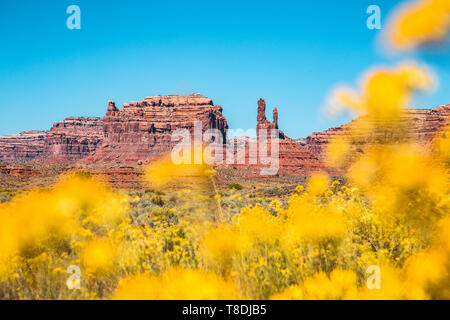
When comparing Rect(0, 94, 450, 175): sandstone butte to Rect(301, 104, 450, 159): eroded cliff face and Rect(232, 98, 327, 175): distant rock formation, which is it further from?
Rect(301, 104, 450, 159): eroded cliff face

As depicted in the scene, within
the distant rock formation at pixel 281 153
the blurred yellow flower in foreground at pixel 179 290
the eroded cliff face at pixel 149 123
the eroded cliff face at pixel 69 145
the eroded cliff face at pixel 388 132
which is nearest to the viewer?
the blurred yellow flower in foreground at pixel 179 290

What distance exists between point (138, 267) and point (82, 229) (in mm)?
869

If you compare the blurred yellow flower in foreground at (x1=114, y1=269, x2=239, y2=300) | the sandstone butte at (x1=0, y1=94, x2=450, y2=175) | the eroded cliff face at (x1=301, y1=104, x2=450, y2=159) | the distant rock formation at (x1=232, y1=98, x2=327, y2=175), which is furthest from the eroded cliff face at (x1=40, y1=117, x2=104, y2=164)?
the eroded cliff face at (x1=301, y1=104, x2=450, y2=159)

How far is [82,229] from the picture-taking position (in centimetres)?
483

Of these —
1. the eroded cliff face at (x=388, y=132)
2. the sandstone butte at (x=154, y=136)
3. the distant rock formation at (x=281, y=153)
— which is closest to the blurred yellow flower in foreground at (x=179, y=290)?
the eroded cliff face at (x=388, y=132)

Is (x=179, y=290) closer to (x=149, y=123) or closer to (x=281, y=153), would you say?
(x=281, y=153)

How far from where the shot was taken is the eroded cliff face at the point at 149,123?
141 metres

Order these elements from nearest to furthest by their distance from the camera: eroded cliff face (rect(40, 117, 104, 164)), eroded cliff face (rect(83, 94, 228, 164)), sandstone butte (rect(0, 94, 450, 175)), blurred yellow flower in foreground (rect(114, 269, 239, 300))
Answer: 1. blurred yellow flower in foreground (rect(114, 269, 239, 300))
2. sandstone butte (rect(0, 94, 450, 175))
3. eroded cliff face (rect(83, 94, 228, 164))
4. eroded cliff face (rect(40, 117, 104, 164))

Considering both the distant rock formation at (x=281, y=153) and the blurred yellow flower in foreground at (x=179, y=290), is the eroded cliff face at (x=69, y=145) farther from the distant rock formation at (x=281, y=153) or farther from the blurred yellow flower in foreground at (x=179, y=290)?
the blurred yellow flower in foreground at (x=179, y=290)

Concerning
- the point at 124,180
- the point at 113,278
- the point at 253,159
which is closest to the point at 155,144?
the point at 253,159

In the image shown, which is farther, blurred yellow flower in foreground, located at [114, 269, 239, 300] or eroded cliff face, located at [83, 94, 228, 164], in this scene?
eroded cliff face, located at [83, 94, 228, 164]

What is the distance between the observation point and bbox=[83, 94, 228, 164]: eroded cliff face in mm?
141250
